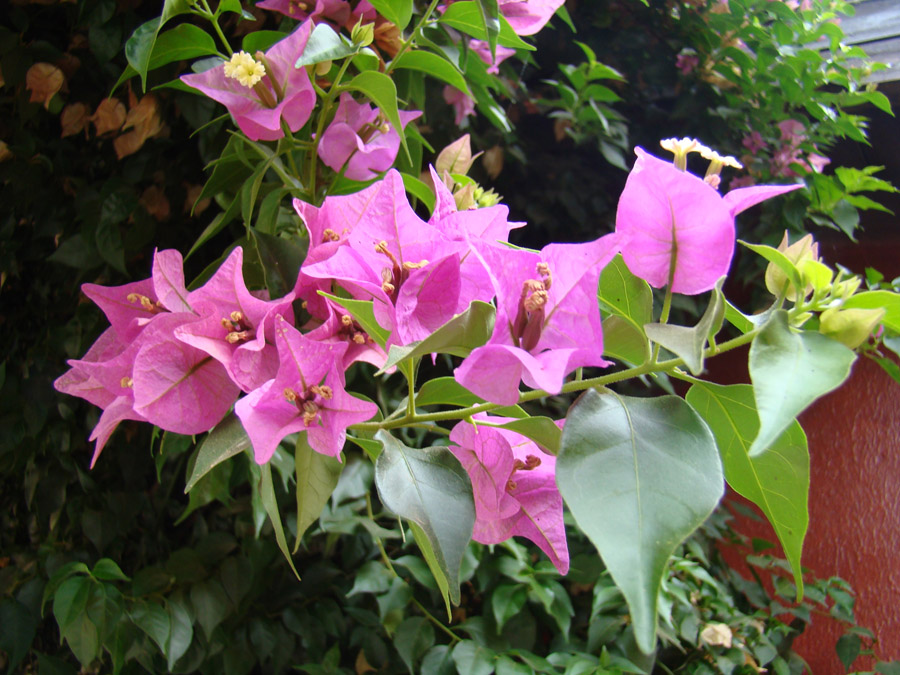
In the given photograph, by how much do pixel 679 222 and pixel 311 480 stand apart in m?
0.20

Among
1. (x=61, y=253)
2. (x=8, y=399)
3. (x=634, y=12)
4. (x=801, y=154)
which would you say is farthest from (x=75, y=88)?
(x=801, y=154)

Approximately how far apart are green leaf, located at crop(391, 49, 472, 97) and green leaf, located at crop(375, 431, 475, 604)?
11.5 inches

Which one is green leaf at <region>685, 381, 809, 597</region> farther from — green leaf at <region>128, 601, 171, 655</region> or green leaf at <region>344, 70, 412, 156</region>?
green leaf at <region>128, 601, 171, 655</region>

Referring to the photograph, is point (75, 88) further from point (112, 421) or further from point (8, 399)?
point (112, 421)

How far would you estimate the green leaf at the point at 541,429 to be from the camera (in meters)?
0.23

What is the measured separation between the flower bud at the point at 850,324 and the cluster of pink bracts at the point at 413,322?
0.12 feet

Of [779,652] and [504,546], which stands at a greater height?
[504,546]

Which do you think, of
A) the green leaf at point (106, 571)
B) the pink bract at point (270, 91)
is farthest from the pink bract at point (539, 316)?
the green leaf at point (106, 571)

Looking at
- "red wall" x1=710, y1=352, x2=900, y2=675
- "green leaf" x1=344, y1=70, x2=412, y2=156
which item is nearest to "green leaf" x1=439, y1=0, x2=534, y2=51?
"green leaf" x1=344, y1=70, x2=412, y2=156

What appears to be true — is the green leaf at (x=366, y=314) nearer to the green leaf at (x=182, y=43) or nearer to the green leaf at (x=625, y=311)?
the green leaf at (x=625, y=311)

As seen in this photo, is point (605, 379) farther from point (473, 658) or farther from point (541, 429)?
point (473, 658)

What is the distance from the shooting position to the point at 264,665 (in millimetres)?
805

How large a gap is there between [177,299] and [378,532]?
0.41 meters

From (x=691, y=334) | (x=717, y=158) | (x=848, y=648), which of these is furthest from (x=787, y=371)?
(x=848, y=648)
